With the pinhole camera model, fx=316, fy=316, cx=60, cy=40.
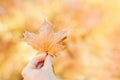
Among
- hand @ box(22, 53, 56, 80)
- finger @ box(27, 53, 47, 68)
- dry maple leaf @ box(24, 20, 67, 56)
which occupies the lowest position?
hand @ box(22, 53, 56, 80)

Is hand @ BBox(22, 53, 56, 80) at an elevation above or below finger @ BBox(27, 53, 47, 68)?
below

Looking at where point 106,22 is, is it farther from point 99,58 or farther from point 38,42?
point 38,42

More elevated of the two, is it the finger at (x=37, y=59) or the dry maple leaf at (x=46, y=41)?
the dry maple leaf at (x=46, y=41)

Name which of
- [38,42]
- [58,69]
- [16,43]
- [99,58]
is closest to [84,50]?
[99,58]

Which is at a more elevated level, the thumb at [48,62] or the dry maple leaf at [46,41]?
the dry maple leaf at [46,41]

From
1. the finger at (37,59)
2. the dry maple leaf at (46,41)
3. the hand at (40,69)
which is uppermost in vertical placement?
the dry maple leaf at (46,41)
